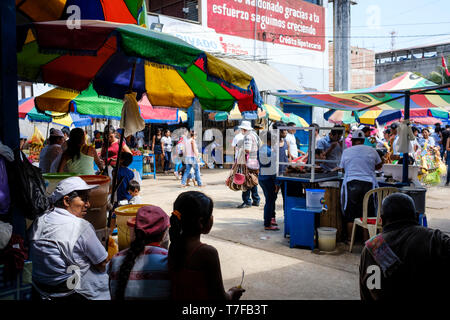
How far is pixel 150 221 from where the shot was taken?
7.38 ft

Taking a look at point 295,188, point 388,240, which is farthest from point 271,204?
point 388,240

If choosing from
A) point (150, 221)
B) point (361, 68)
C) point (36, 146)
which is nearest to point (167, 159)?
point (36, 146)

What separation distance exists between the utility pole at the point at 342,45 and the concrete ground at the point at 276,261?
1330 cm

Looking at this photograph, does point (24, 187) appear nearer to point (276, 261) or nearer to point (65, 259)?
point (65, 259)

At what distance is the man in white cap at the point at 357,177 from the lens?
5.67 metres

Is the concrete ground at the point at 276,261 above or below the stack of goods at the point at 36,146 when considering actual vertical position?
below

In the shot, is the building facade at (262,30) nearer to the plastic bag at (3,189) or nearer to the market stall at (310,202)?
the market stall at (310,202)

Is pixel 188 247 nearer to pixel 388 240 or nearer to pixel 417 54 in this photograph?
pixel 388 240

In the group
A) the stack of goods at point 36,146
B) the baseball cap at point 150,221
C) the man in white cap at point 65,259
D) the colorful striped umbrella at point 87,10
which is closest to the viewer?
the baseball cap at point 150,221

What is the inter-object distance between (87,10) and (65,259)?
2648 millimetres

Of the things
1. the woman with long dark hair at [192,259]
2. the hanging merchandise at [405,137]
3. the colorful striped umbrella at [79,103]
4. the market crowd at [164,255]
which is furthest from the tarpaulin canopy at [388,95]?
the woman with long dark hair at [192,259]

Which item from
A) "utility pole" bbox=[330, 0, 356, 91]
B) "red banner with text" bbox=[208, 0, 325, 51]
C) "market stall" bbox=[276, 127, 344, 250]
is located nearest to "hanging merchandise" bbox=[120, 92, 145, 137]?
"market stall" bbox=[276, 127, 344, 250]

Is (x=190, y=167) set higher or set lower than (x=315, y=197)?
higher

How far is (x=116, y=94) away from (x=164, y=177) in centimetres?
901
